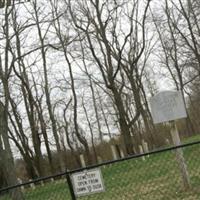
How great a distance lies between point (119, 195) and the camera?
39.1 feet

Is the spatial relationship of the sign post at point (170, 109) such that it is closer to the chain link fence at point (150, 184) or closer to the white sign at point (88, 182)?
the chain link fence at point (150, 184)

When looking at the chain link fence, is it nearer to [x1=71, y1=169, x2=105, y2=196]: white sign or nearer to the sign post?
the sign post

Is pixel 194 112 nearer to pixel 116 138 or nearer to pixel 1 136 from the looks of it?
pixel 116 138

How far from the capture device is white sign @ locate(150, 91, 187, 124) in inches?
474

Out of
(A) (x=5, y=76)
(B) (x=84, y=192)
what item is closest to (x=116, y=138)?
(A) (x=5, y=76)

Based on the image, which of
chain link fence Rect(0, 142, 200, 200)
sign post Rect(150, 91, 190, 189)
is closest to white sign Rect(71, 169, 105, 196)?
chain link fence Rect(0, 142, 200, 200)

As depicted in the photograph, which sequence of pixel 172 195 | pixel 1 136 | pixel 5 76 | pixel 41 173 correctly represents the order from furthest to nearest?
pixel 41 173 → pixel 5 76 → pixel 1 136 → pixel 172 195

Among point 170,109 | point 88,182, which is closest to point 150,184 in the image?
point 170,109

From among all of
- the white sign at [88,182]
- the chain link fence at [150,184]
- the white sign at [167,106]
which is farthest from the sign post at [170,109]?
the white sign at [88,182]

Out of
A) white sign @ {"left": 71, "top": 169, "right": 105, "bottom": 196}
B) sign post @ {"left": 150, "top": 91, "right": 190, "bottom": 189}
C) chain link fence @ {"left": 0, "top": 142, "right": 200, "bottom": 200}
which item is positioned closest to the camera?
white sign @ {"left": 71, "top": 169, "right": 105, "bottom": 196}

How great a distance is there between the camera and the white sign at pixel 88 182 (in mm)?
8203

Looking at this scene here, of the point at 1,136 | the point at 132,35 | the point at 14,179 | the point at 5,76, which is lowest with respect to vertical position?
the point at 14,179

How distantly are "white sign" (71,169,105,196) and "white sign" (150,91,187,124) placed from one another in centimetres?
409

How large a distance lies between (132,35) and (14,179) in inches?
777
